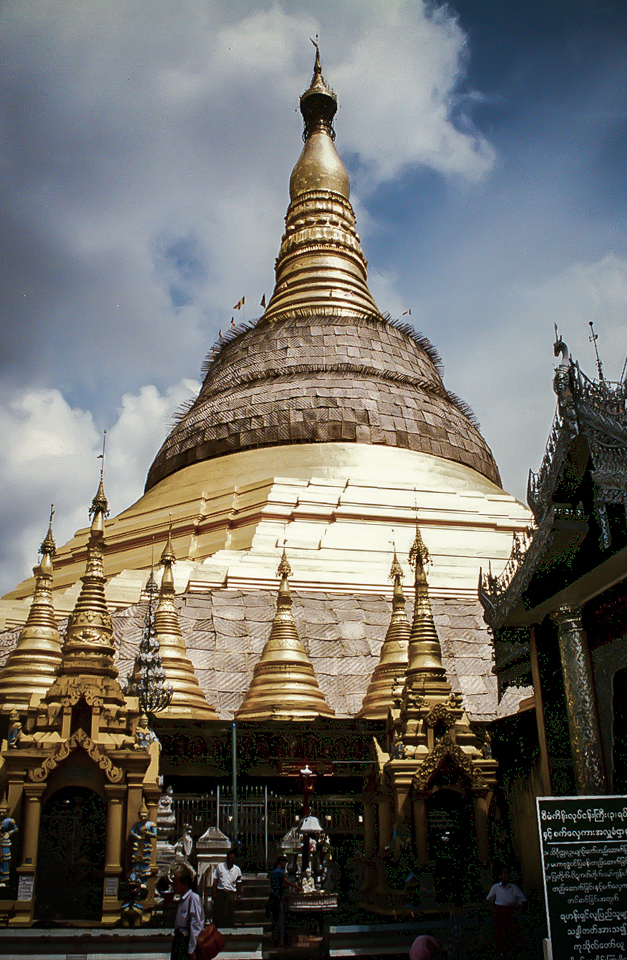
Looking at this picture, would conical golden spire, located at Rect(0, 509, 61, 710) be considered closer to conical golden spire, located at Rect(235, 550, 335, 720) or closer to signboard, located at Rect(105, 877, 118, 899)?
conical golden spire, located at Rect(235, 550, 335, 720)

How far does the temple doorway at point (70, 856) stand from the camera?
9.80 meters

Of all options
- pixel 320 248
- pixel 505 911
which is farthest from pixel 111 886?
pixel 320 248

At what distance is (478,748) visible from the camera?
11.2 m

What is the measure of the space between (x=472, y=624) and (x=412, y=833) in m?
7.87

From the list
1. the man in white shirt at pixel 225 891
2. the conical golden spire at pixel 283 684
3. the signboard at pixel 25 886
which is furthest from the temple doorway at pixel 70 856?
the conical golden spire at pixel 283 684

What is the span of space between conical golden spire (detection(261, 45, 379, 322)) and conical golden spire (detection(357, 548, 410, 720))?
54.5 feet

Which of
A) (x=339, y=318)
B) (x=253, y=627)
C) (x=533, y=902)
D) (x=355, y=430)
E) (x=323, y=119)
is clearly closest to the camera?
(x=533, y=902)

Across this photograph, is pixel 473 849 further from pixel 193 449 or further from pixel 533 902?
pixel 193 449

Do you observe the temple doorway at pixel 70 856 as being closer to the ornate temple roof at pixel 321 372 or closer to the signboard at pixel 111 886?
the signboard at pixel 111 886

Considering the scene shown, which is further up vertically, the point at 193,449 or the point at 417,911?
the point at 193,449

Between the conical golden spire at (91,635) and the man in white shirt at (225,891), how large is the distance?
2.63m

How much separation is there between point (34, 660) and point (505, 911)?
359 inches

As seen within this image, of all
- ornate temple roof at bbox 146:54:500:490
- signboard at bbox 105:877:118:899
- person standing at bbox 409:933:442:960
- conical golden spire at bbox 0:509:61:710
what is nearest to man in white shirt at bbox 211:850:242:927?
signboard at bbox 105:877:118:899

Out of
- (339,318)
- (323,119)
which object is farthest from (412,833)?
(323,119)
